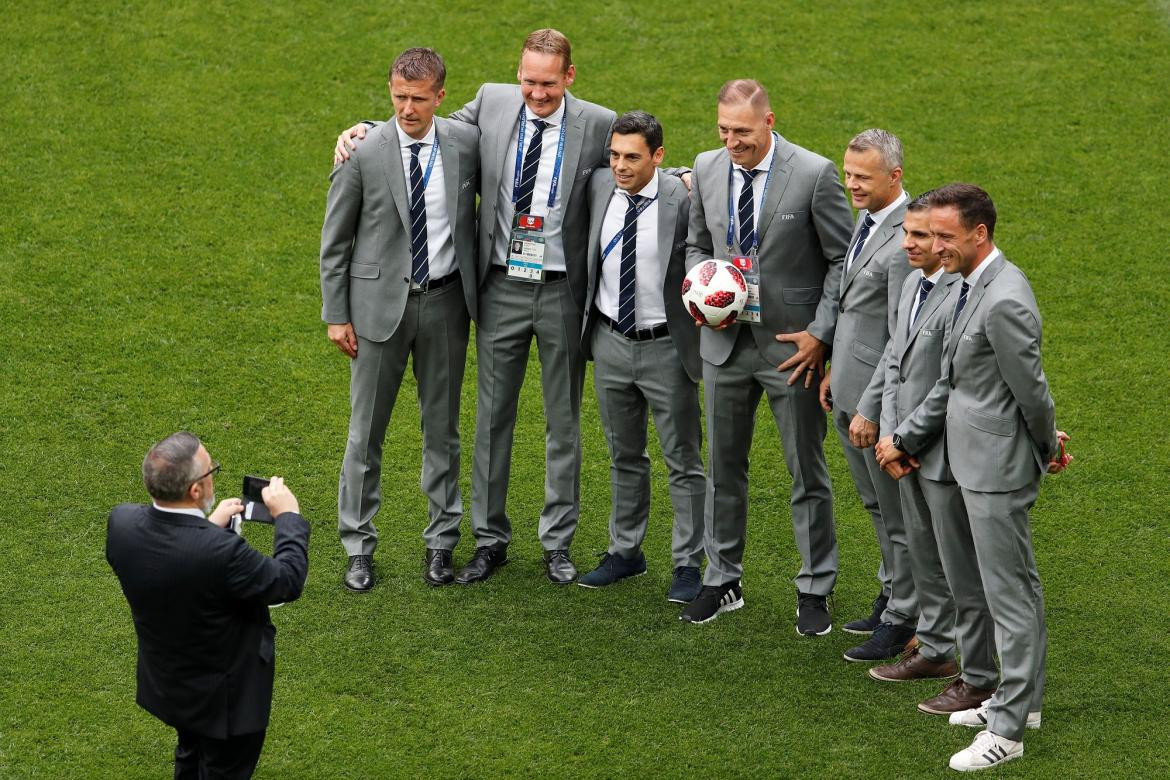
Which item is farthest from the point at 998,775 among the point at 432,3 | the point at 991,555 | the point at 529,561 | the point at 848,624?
the point at 432,3

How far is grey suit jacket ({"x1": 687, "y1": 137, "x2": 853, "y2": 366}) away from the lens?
18.8 ft

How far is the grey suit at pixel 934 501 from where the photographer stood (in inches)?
201

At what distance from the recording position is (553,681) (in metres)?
5.64

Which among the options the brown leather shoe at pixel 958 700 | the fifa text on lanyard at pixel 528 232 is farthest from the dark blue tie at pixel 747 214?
the brown leather shoe at pixel 958 700

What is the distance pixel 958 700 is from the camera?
5.39 metres

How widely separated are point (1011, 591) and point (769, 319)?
1.50 metres

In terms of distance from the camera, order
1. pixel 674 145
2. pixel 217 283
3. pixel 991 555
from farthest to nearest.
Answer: pixel 674 145
pixel 217 283
pixel 991 555

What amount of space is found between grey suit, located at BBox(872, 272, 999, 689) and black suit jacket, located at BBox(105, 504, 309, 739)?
2.26 m

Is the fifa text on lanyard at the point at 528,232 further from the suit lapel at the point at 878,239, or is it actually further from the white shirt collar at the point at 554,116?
the suit lapel at the point at 878,239

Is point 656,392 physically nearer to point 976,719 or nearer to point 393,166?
point 393,166

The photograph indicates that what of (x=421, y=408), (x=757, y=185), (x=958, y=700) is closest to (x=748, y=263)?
(x=757, y=185)

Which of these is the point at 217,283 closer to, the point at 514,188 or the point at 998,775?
the point at 514,188

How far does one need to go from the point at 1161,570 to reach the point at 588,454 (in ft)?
9.39

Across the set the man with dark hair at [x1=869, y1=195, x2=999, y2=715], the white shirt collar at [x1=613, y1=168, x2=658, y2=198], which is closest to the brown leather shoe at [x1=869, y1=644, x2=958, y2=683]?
the man with dark hair at [x1=869, y1=195, x2=999, y2=715]
